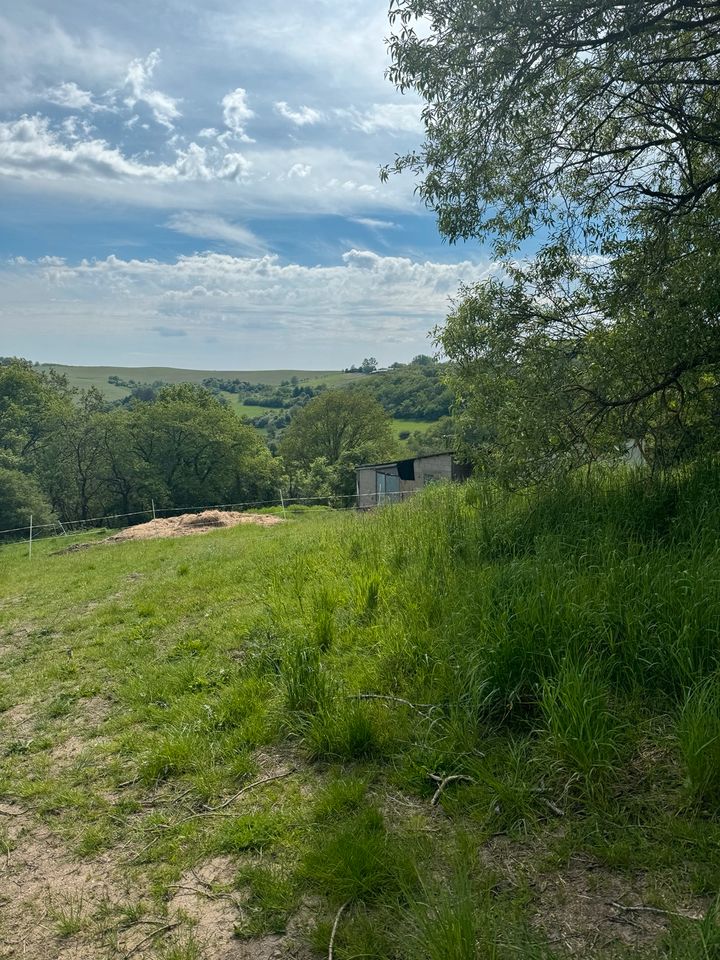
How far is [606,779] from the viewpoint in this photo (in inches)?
109

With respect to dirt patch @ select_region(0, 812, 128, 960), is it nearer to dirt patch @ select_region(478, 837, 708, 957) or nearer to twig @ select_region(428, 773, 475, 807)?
twig @ select_region(428, 773, 475, 807)

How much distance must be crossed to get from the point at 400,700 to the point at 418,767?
2.00ft

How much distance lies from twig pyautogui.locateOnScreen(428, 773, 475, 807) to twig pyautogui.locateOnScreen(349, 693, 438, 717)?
1.46 ft

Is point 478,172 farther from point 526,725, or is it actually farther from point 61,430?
point 61,430

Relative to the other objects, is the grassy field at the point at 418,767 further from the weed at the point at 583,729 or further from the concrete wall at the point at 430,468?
the concrete wall at the point at 430,468

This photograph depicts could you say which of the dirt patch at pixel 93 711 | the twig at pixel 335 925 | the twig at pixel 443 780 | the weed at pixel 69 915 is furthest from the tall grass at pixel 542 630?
the dirt patch at pixel 93 711

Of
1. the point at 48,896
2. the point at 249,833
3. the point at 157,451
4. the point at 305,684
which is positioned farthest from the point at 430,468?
the point at 157,451

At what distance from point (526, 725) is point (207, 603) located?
16.9ft

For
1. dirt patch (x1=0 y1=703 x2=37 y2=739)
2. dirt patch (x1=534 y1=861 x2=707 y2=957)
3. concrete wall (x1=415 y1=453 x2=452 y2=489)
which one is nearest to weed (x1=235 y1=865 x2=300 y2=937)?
dirt patch (x1=534 y1=861 x2=707 y2=957)

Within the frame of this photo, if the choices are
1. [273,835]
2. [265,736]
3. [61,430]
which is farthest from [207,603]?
[61,430]

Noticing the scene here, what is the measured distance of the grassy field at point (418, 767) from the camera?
7.65ft

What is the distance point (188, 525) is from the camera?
22750mm

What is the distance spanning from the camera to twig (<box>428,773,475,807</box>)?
2.99m

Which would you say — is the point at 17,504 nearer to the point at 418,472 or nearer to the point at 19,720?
the point at 418,472
